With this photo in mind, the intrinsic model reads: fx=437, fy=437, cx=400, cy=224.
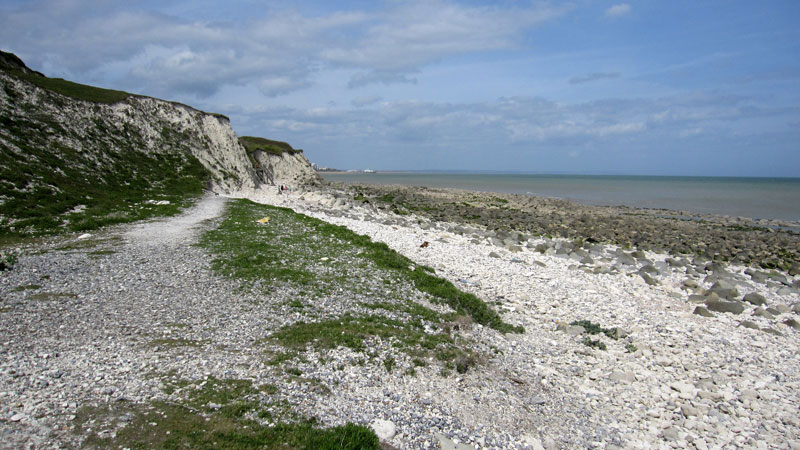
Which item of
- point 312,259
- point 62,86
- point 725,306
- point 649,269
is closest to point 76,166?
point 62,86

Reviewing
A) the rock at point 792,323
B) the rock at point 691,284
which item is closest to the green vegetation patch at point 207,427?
the rock at point 792,323

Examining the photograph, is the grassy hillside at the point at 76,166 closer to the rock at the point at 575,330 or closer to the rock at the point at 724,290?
the rock at the point at 575,330

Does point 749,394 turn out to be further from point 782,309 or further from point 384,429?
point 782,309

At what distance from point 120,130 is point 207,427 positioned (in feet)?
129

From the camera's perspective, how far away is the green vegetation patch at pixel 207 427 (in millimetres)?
6297

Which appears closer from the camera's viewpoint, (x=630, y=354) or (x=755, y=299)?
(x=630, y=354)

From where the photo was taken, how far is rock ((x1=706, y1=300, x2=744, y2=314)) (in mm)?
15902

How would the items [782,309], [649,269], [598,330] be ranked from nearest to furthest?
[598,330] → [782,309] → [649,269]

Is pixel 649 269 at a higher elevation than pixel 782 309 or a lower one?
higher

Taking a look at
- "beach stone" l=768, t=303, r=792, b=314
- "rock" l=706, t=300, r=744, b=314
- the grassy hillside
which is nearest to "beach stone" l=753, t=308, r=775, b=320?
"rock" l=706, t=300, r=744, b=314

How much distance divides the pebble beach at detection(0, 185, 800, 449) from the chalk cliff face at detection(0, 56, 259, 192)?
51.7 feet

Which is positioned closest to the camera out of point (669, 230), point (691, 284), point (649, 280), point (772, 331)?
point (772, 331)

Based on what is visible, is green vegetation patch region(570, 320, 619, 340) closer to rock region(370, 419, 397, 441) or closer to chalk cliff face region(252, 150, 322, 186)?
rock region(370, 419, 397, 441)

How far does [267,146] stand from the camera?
243 feet
